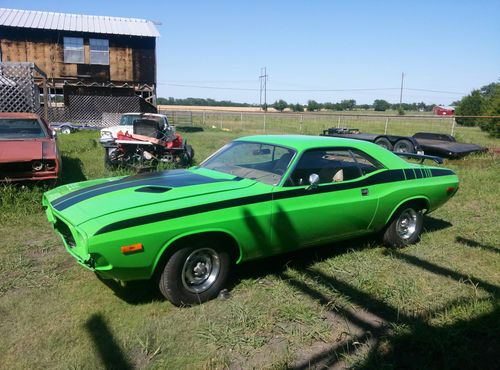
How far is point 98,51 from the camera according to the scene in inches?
920

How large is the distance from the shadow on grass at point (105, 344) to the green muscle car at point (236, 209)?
0.41m

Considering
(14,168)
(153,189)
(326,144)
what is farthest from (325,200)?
(14,168)

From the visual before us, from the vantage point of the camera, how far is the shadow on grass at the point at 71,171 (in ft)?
27.3

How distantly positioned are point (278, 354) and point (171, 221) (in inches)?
50.5

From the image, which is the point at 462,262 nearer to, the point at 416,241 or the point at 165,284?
the point at 416,241

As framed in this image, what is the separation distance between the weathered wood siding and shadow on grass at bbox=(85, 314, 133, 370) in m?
22.3

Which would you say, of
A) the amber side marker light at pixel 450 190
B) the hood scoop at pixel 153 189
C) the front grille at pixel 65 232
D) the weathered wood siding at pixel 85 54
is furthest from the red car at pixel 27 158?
the weathered wood siding at pixel 85 54

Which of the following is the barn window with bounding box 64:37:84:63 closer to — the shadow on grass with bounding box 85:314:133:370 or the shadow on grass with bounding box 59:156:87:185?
the shadow on grass with bounding box 59:156:87:185

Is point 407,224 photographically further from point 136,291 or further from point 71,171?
point 71,171

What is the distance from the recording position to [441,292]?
390 centimetres

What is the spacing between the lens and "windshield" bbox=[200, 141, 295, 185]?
4.12 metres

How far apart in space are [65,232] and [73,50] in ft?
74.2

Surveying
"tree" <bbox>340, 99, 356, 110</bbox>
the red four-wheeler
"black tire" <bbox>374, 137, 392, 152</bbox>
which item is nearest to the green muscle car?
the red four-wheeler

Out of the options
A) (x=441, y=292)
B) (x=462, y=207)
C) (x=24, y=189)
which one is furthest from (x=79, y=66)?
(x=441, y=292)
